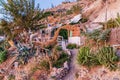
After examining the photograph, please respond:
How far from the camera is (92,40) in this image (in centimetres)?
2127

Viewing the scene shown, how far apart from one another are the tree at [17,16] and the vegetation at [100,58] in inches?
339

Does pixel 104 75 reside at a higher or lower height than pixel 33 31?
lower

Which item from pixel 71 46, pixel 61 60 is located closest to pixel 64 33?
pixel 71 46

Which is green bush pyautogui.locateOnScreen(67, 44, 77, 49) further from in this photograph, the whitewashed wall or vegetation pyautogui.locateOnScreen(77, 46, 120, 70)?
vegetation pyautogui.locateOnScreen(77, 46, 120, 70)

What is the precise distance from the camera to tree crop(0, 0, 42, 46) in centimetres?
2619

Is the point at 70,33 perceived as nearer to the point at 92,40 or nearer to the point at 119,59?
the point at 92,40

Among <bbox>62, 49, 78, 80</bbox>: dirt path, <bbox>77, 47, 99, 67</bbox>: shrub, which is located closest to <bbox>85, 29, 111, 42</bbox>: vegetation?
<bbox>77, 47, 99, 67</bbox>: shrub

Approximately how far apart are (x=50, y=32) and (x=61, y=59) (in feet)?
40.5

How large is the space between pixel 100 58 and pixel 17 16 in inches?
406

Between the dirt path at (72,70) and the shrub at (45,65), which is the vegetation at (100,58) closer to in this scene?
the dirt path at (72,70)

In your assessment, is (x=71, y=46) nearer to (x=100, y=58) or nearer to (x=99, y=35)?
(x=99, y=35)

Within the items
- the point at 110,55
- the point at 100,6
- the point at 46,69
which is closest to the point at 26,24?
the point at 46,69

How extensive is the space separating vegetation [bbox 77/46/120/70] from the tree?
8617 mm

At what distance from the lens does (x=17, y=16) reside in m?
26.1
